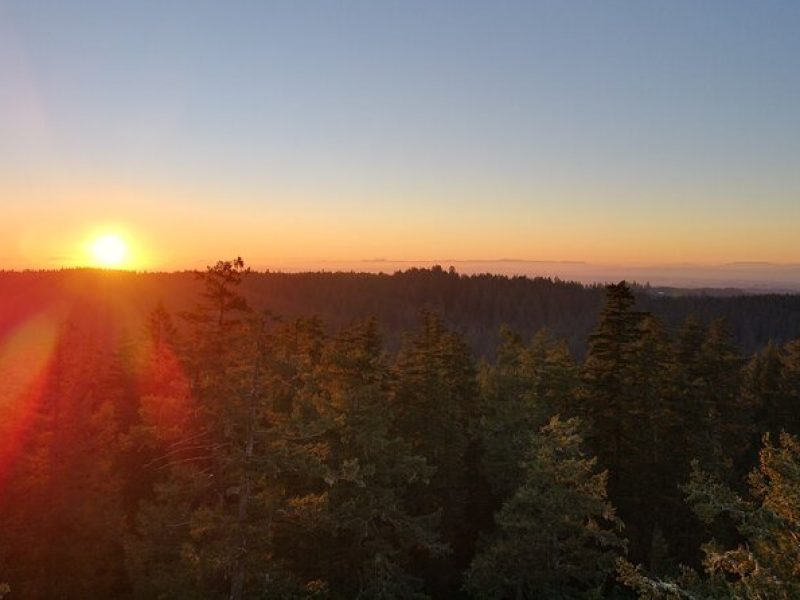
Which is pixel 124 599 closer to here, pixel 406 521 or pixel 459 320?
pixel 406 521

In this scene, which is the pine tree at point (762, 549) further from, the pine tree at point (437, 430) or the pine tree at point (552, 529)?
the pine tree at point (437, 430)

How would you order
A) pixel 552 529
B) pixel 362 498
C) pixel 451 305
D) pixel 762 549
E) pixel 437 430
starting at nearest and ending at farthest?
→ pixel 762 549, pixel 552 529, pixel 362 498, pixel 437 430, pixel 451 305

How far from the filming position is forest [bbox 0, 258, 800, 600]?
15.0 metres

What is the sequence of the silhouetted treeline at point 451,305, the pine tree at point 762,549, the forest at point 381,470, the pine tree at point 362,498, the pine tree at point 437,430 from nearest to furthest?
the pine tree at point 762,549, the forest at point 381,470, the pine tree at point 362,498, the pine tree at point 437,430, the silhouetted treeline at point 451,305

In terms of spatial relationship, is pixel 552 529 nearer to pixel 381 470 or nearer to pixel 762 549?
pixel 381 470

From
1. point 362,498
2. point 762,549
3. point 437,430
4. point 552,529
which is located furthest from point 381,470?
point 762,549

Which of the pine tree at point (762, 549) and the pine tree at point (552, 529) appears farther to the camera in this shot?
the pine tree at point (552, 529)

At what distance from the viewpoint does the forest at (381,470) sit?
590 inches

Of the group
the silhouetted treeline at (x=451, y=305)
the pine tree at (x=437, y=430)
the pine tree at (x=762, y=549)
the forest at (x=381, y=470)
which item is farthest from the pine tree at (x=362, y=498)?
the silhouetted treeline at (x=451, y=305)

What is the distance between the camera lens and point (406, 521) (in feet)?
70.7

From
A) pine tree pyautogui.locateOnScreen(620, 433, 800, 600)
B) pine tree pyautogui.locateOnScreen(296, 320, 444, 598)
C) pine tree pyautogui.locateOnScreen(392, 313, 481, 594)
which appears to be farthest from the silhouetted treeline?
pine tree pyautogui.locateOnScreen(620, 433, 800, 600)

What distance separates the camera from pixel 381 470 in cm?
2158

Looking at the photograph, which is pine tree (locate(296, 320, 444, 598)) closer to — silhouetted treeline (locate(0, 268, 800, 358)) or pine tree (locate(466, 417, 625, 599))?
pine tree (locate(466, 417, 625, 599))

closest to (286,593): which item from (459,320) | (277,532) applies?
(277,532)
